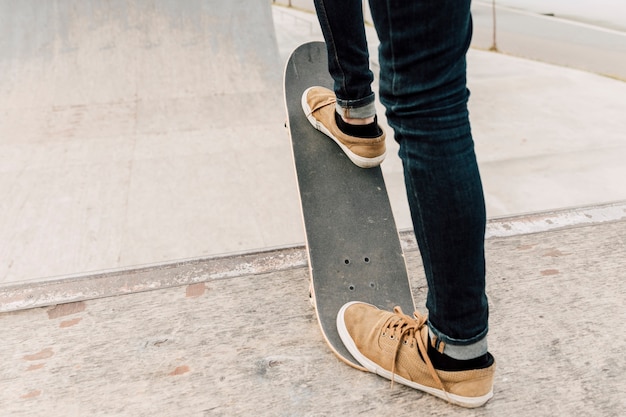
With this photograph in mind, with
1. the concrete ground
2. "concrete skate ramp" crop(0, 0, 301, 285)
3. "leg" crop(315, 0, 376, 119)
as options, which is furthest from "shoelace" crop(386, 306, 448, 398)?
"concrete skate ramp" crop(0, 0, 301, 285)

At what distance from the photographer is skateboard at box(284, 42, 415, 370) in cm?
154

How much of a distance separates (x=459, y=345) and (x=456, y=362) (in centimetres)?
6

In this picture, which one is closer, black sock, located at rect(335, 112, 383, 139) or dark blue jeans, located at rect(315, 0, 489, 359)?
dark blue jeans, located at rect(315, 0, 489, 359)

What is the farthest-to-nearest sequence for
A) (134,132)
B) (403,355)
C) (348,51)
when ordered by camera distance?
(134,132)
(348,51)
(403,355)

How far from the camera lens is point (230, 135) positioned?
3973 millimetres

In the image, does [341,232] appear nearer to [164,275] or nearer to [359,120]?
[359,120]

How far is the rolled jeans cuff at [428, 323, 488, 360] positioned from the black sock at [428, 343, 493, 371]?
12mm

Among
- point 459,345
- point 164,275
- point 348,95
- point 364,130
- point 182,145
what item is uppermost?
point 348,95

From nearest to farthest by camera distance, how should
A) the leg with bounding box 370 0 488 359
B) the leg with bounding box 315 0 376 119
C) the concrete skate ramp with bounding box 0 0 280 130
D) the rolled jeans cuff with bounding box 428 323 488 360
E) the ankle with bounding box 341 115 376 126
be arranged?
the leg with bounding box 370 0 488 359
the rolled jeans cuff with bounding box 428 323 488 360
the leg with bounding box 315 0 376 119
the ankle with bounding box 341 115 376 126
the concrete skate ramp with bounding box 0 0 280 130

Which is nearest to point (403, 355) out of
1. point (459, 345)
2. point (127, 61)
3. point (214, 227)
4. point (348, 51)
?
point (459, 345)

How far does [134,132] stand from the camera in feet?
13.1

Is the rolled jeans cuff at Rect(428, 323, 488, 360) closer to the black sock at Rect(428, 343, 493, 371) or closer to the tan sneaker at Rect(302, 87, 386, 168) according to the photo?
the black sock at Rect(428, 343, 493, 371)

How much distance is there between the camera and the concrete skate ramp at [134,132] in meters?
2.75

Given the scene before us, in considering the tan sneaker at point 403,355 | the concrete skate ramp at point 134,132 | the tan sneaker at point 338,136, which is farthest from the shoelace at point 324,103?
the concrete skate ramp at point 134,132
